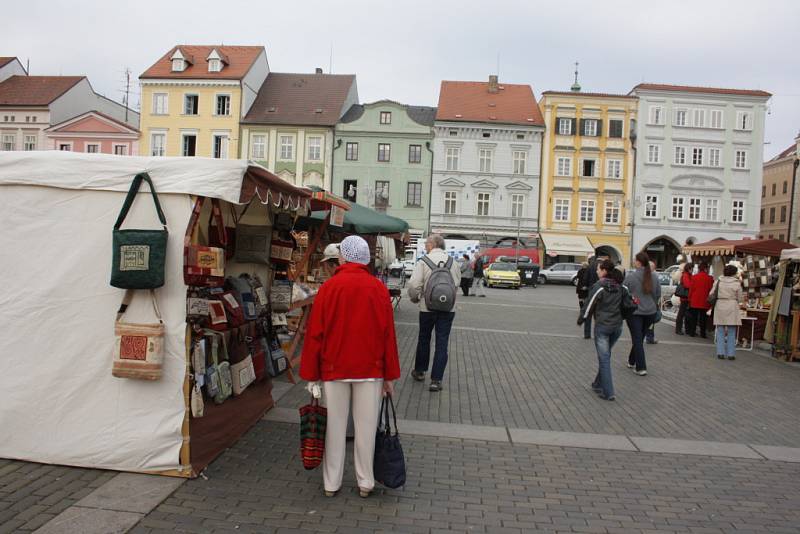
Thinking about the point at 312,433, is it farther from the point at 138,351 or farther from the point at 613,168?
the point at 613,168

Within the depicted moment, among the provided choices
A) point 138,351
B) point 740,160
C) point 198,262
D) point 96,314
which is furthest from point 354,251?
point 740,160

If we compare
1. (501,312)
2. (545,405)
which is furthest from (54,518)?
(501,312)

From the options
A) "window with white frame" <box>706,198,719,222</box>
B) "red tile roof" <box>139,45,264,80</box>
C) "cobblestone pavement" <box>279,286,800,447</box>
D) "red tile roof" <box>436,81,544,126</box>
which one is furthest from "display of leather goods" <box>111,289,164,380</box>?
"window with white frame" <box>706,198,719,222</box>

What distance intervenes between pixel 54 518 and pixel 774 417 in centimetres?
731

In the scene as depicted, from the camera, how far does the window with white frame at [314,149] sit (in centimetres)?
4562

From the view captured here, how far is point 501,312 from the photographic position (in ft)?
Result: 60.6

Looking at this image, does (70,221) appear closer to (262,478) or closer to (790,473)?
Result: (262,478)

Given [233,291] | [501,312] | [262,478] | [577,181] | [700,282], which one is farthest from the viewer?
[577,181]

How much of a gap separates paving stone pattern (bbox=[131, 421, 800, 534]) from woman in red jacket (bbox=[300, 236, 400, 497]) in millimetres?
330

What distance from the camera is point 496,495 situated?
14.9 ft

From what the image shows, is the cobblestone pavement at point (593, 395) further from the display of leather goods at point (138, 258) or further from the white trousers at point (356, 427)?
the display of leather goods at point (138, 258)

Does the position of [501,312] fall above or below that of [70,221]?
below

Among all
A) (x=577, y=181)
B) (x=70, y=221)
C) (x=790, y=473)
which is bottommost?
(x=790, y=473)

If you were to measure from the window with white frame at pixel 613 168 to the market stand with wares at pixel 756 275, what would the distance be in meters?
32.2
